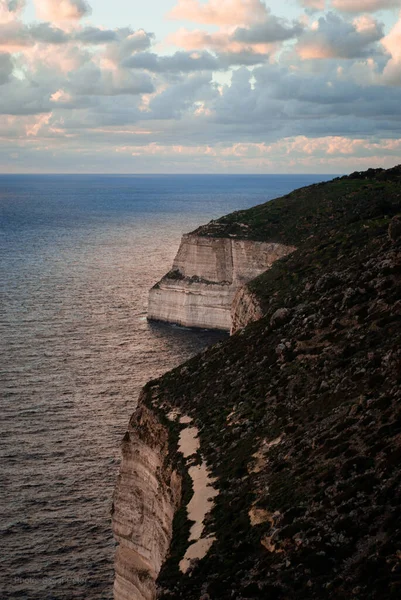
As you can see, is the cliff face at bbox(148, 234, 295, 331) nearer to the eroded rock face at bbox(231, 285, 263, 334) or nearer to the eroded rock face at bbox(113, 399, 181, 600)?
the eroded rock face at bbox(231, 285, 263, 334)

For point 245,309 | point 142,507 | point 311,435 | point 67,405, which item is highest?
point 245,309

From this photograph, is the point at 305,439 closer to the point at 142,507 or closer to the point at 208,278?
the point at 142,507

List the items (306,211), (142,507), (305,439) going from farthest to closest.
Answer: (306,211)
(142,507)
(305,439)

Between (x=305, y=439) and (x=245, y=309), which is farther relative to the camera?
(x=245, y=309)

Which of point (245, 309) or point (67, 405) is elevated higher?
point (245, 309)

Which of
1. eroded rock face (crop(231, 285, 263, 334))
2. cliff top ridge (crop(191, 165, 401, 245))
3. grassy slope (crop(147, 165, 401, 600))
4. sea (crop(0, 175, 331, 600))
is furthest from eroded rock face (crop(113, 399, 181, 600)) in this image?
cliff top ridge (crop(191, 165, 401, 245))

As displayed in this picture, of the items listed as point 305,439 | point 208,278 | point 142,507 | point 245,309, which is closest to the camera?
point 305,439

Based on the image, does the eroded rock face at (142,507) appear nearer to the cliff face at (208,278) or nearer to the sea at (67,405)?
the sea at (67,405)

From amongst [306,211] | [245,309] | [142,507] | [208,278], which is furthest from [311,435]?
[306,211]
